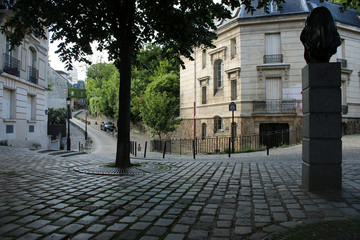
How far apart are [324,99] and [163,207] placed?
3161 millimetres

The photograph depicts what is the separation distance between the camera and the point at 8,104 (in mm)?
15805

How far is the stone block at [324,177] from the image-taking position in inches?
170

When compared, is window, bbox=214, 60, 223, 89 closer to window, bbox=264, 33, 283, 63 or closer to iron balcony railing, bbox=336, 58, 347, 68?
window, bbox=264, 33, 283, 63

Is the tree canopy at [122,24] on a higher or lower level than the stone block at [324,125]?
higher

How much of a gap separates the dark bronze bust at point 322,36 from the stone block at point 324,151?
1379mm

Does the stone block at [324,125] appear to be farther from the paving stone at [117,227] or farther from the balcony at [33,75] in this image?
the balcony at [33,75]

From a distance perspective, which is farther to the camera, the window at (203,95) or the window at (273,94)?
the window at (203,95)

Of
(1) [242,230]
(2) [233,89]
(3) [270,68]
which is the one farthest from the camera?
(2) [233,89]

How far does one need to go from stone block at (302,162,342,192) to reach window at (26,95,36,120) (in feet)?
62.2

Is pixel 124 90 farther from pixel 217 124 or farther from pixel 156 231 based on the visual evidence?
pixel 217 124

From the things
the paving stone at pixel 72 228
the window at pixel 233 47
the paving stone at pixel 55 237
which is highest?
the window at pixel 233 47

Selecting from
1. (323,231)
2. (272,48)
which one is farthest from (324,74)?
(272,48)

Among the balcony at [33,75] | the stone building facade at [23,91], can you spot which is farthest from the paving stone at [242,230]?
Result: the balcony at [33,75]

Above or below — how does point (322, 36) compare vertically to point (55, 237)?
above
